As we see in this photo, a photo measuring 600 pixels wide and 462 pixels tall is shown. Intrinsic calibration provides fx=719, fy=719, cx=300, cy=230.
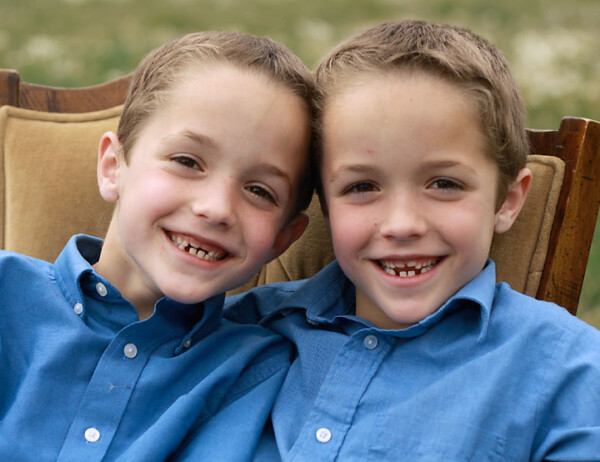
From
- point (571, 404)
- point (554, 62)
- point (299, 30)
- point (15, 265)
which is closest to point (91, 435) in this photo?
point (15, 265)

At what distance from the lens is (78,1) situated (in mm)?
5586

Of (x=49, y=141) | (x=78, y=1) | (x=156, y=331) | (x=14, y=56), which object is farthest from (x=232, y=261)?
(x=78, y=1)

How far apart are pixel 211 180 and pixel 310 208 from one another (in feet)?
1.55

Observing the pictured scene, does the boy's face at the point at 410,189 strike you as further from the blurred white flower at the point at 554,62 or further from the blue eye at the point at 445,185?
the blurred white flower at the point at 554,62

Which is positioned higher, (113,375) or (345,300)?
(345,300)

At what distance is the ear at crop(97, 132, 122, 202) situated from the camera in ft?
5.01

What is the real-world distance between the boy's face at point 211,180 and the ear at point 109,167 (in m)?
0.06

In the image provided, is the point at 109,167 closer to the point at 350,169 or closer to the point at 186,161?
the point at 186,161

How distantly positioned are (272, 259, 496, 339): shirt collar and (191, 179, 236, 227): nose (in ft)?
0.88

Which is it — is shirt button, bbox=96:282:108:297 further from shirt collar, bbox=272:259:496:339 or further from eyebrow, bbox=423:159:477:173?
eyebrow, bbox=423:159:477:173

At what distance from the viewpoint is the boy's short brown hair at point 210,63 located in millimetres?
1449

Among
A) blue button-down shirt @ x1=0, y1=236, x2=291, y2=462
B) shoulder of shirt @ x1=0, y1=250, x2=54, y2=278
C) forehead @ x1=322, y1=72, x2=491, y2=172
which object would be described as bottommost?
blue button-down shirt @ x1=0, y1=236, x2=291, y2=462

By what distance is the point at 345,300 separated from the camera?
160 cm

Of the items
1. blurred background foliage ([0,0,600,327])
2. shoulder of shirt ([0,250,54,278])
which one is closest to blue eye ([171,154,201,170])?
shoulder of shirt ([0,250,54,278])
